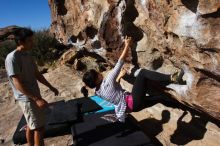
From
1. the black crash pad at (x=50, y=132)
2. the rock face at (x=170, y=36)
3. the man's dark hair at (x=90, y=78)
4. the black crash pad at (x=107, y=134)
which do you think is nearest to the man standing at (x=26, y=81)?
the man's dark hair at (x=90, y=78)

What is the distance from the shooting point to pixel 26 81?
4625mm

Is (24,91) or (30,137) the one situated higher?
(24,91)

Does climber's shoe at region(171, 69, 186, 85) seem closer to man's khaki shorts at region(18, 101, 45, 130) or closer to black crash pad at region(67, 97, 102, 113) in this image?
man's khaki shorts at region(18, 101, 45, 130)

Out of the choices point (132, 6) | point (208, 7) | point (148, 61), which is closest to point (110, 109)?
point (148, 61)

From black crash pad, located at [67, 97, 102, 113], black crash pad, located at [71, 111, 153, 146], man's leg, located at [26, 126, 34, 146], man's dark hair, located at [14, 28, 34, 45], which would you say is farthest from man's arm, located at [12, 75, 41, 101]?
black crash pad, located at [67, 97, 102, 113]

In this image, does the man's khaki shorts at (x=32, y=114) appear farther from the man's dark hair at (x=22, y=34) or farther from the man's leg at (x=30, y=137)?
the man's dark hair at (x=22, y=34)

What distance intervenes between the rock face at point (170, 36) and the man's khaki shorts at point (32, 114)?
1.72m

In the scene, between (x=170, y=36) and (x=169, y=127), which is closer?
(x=170, y=36)

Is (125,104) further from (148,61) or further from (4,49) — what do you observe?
(4,49)

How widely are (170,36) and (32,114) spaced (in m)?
1.91

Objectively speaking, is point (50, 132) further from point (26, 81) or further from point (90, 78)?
point (26, 81)

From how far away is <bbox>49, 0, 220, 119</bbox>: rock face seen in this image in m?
3.91

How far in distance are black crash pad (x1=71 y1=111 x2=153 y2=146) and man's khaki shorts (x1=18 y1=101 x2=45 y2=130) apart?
721 mm

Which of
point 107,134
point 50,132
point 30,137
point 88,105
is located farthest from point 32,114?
point 88,105
